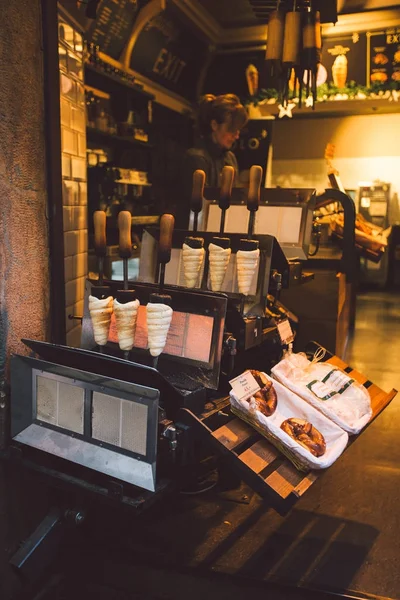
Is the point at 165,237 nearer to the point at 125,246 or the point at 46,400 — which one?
the point at 125,246

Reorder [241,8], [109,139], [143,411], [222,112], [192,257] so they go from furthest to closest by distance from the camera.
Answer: [241,8], [109,139], [222,112], [192,257], [143,411]

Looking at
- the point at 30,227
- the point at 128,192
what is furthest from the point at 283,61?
the point at 128,192

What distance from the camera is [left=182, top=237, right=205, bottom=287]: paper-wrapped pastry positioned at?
6.37 ft

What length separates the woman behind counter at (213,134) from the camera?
3.00 meters

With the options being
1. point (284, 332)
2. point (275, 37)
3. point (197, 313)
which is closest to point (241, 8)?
point (275, 37)

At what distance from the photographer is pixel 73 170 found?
263 centimetres

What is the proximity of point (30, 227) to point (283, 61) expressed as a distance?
5.69 feet

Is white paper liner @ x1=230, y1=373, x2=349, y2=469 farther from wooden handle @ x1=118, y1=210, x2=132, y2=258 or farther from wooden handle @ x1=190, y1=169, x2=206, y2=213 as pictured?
wooden handle @ x1=190, y1=169, x2=206, y2=213

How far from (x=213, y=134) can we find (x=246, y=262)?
1.44 metres

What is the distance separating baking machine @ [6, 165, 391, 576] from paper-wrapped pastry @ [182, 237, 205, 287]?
14cm

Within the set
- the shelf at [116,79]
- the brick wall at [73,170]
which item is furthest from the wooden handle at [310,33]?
the shelf at [116,79]

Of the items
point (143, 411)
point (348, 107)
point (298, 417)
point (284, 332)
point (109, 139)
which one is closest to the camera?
point (143, 411)

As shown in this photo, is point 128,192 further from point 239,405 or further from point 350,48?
point 239,405

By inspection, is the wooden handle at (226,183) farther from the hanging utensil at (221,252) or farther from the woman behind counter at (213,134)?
the woman behind counter at (213,134)
